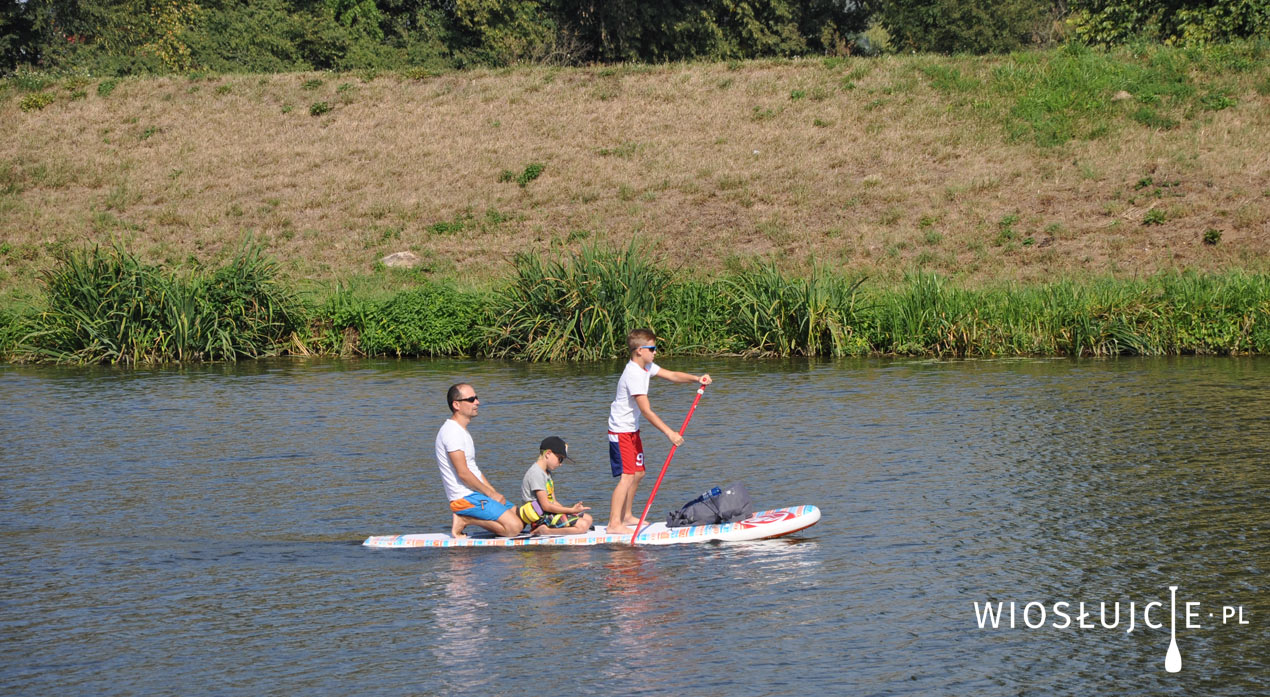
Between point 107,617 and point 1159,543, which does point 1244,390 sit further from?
point 107,617

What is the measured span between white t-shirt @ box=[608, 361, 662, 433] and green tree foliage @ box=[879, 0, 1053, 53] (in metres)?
52.8

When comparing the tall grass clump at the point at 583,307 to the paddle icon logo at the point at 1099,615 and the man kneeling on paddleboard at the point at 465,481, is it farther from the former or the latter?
the paddle icon logo at the point at 1099,615

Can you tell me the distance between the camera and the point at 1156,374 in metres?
21.2

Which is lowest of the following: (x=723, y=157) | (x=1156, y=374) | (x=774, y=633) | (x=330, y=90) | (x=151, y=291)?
(x=774, y=633)

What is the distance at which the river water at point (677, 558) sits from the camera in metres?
8.36

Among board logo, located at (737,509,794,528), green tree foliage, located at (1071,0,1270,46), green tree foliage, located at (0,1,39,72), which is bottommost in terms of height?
board logo, located at (737,509,794,528)

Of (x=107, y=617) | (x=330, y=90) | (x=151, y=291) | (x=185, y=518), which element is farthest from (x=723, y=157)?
(x=107, y=617)

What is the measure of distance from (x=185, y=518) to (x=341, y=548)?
2170 mm

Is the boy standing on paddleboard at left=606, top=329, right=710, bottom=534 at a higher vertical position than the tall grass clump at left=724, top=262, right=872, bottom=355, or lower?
lower

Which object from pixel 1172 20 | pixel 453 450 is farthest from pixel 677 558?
pixel 1172 20

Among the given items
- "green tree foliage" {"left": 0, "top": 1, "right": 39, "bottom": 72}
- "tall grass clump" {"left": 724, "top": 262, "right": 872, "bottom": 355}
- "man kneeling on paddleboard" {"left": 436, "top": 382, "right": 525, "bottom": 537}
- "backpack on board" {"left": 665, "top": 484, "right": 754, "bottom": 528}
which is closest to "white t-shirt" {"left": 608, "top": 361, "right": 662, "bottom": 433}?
"backpack on board" {"left": 665, "top": 484, "right": 754, "bottom": 528}

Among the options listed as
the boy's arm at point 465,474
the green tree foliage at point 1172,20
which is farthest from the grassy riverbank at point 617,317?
the green tree foliage at point 1172,20

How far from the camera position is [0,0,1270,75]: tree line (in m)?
57.6

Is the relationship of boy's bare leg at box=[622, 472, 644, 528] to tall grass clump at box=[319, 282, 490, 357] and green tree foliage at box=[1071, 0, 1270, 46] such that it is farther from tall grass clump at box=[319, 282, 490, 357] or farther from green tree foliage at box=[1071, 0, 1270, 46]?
green tree foliage at box=[1071, 0, 1270, 46]
